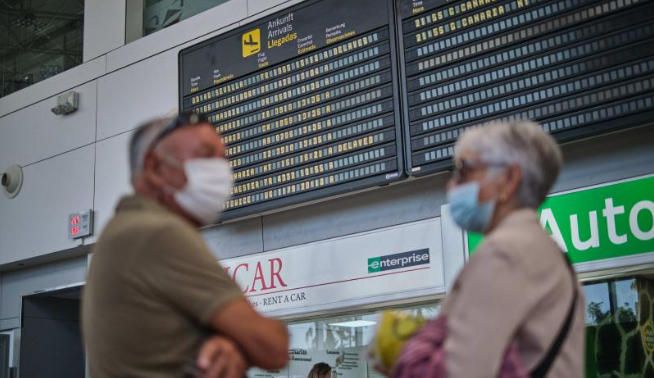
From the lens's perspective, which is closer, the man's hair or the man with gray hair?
the man with gray hair

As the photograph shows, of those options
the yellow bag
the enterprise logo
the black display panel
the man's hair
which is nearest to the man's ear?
the yellow bag

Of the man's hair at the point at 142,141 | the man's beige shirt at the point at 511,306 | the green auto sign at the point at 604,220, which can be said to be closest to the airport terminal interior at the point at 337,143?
the green auto sign at the point at 604,220

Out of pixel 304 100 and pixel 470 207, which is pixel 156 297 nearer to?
pixel 470 207

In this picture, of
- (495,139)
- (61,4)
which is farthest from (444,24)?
(61,4)

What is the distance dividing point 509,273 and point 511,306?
0.23ft

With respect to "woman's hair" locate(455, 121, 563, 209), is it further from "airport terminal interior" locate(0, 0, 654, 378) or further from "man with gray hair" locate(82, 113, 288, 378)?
"airport terminal interior" locate(0, 0, 654, 378)

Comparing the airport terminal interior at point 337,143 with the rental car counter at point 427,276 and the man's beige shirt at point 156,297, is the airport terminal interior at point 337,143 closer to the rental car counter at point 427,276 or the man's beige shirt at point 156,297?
the rental car counter at point 427,276

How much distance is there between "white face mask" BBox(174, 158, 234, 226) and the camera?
2020 millimetres

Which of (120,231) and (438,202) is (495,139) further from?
(438,202)

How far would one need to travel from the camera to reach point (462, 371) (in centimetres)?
182

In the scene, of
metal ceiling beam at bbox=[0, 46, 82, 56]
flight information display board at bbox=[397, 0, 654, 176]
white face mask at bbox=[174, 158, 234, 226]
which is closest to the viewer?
white face mask at bbox=[174, 158, 234, 226]

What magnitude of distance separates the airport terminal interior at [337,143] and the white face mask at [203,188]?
164cm

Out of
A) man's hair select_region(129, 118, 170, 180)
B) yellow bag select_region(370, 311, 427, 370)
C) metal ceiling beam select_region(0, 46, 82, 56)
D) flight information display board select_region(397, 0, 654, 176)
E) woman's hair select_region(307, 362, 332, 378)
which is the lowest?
yellow bag select_region(370, 311, 427, 370)

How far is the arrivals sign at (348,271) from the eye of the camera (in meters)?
5.45
